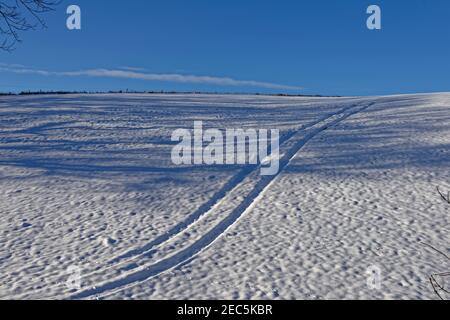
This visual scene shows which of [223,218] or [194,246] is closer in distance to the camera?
[194,246]

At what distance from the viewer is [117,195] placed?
650 centimetres

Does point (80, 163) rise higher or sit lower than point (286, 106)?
lower

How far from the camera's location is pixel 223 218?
564 centimetres

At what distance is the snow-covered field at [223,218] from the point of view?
4.07 m

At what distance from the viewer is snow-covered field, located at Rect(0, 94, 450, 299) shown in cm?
407

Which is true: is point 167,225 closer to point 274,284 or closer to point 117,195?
point 117,195

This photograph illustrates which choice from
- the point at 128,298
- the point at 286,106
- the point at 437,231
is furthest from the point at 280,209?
the point at 286,106

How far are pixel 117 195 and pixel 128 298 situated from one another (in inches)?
114

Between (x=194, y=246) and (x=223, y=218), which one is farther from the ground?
(x=223, y=218)

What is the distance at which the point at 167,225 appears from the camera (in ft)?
17.8

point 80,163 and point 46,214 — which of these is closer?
point 46,214

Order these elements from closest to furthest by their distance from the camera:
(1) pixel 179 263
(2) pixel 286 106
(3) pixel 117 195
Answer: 1. (1) pixel 179 263
2. (3) pixel 117 195
3. (2) pixel 286 106
